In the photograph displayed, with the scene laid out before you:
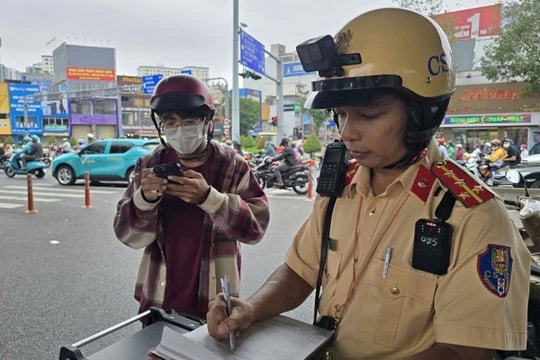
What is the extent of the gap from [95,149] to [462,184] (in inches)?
506

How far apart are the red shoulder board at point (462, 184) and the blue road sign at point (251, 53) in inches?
Result: 554

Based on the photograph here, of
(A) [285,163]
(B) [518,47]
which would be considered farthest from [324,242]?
(B) [518,47]

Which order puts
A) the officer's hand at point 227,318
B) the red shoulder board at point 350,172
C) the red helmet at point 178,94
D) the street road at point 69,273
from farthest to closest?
1. the street road at point 69,273
2. the red helmet at point 178,94
3. the red shoulder board at point 350,172
4. the officer's hand at point 227,318

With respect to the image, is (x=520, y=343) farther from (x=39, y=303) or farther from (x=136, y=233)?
(x=39, y=303)

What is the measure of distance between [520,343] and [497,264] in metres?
0.18

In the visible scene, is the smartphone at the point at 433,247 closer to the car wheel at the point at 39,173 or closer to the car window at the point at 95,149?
the car window at the point at 95,149

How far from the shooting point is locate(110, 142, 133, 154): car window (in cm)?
1216

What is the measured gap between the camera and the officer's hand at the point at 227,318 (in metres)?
1.04

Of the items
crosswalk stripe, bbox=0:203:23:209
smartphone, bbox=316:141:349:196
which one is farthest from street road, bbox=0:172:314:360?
smartphone, bbox=316:141:349:196

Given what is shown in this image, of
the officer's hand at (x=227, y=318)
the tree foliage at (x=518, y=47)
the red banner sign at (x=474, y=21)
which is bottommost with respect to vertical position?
the officer's hand at (x=227, y=318)

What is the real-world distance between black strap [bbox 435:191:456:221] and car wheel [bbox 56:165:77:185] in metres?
13.2

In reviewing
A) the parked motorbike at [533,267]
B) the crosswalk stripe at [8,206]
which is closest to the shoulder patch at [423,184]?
the parked motorbike at [533,267]

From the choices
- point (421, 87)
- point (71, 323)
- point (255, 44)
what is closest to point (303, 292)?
point (421, 87)

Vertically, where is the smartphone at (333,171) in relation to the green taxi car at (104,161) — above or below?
above
